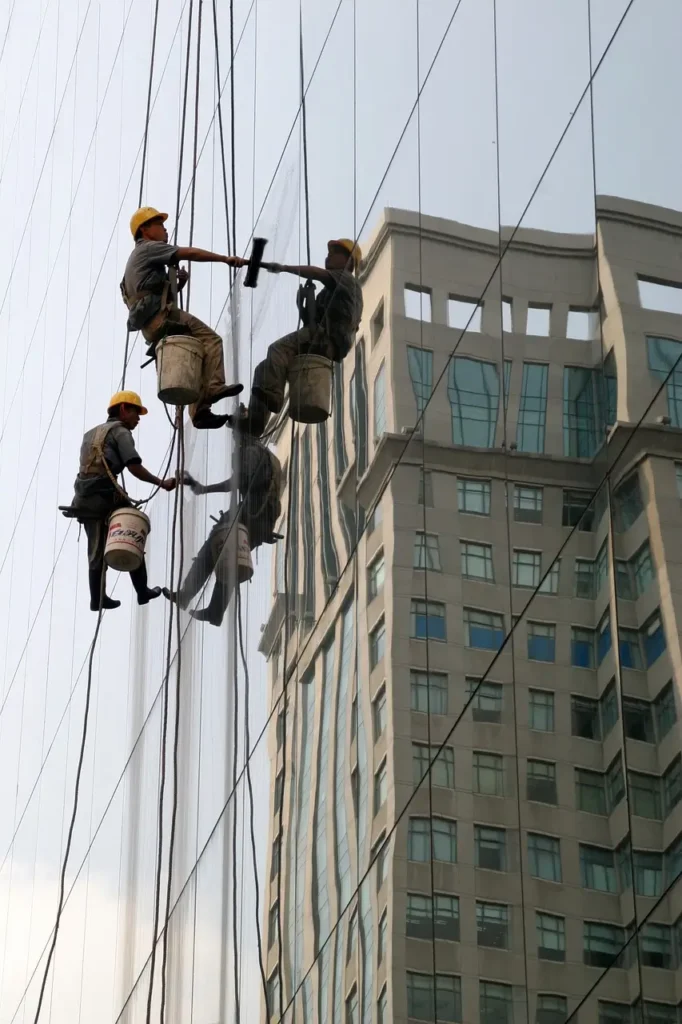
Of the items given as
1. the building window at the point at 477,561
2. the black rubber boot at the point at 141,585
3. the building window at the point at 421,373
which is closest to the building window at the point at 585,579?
the building window at the point at 477,561

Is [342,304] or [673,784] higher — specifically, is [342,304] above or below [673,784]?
above

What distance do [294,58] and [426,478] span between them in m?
6.11

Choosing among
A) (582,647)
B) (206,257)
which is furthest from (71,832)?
(582,647)

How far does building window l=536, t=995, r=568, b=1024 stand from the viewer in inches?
331

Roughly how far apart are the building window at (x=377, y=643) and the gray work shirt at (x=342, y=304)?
2.27m

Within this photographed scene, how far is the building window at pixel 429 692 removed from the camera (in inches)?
396

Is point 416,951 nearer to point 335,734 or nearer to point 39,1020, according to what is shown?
point 335,734

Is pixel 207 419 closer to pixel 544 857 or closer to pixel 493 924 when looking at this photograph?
pixel 493 924

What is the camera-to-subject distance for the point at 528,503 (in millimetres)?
9547

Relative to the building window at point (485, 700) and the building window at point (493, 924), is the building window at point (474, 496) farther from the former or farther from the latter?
the building window at point (493, 924)

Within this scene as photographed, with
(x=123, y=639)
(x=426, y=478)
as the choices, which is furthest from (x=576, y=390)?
(x=123, y=639)

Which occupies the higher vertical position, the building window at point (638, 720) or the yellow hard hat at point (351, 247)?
the yellow hard hat at point (351, 247)

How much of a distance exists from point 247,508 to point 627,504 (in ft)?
21.6

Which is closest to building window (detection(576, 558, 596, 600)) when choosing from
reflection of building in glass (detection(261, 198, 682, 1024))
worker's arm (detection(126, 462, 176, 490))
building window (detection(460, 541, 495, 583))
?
reflection of building in glass (detection(261, 198, 682, 1024))
